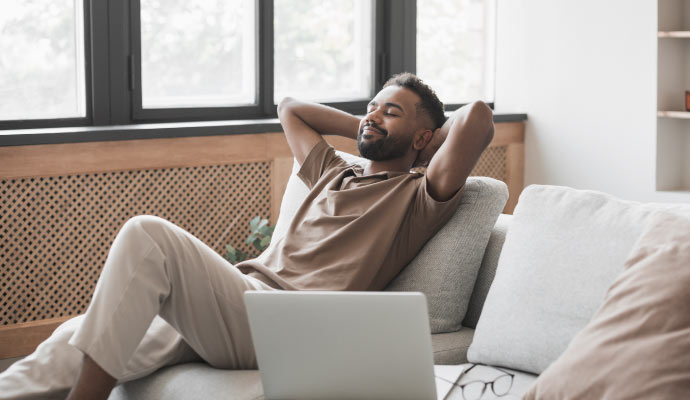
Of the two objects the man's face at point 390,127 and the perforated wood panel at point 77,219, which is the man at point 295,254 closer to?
the man's face at point 390,127

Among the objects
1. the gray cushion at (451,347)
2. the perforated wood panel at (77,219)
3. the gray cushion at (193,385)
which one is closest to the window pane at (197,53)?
the perforated wood panel at (77,219)

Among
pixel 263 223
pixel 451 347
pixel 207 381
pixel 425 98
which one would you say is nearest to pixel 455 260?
pixel 451 347

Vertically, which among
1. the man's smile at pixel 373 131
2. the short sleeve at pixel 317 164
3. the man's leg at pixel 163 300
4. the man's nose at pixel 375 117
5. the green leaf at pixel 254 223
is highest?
the man's nose at pixel 375 117

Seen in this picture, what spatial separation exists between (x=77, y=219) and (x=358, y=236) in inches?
58.9

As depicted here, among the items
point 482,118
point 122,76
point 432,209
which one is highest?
point 122,76

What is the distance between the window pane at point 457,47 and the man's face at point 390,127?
7.13ft

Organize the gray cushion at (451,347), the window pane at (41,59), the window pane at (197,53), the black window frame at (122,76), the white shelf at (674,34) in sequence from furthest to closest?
the white shelf at (674,34), the window pane at (197,53), the black window frame at (122,76), the window pane at (41,59), the gray cushion at (451,347)

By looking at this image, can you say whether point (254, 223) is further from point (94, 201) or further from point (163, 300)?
point (163, 300)

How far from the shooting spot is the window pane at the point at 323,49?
414 centimetres

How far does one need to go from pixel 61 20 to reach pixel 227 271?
1948 millimetres

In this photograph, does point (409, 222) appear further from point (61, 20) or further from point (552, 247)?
point (61, 20)

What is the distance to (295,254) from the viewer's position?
2299 millimetres

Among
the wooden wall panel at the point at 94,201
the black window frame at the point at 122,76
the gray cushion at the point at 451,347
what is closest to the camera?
the gray cushion at the point at 451,347

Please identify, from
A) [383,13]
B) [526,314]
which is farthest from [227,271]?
[383,13]
